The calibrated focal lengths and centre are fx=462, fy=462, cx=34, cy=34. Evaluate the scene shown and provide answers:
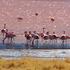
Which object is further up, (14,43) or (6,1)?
(6,1)

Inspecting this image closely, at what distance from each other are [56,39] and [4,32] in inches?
115

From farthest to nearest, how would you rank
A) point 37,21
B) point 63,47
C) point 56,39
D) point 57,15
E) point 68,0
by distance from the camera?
1. point 68,0
2. point 57,15
3. point 37,21
4. point 56,39
5. point 63,47

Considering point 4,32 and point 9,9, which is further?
point 9,9

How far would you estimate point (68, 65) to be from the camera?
13.2m

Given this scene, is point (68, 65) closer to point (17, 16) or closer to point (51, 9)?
point (17, 16)

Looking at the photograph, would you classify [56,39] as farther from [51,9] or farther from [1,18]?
[51,9]

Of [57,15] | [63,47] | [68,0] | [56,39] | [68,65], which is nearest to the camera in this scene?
[68,65]

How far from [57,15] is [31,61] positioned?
17.4 meters

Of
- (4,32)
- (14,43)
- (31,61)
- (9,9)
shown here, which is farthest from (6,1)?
(31,61)

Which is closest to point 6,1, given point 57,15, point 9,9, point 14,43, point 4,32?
point 9,9

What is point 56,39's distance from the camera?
22.0 metres

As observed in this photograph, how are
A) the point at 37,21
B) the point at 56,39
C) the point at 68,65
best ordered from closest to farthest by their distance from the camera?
1. the point at 68,65
2. the point at 56,39
3. the point at 37,21

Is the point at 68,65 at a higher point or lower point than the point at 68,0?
lower

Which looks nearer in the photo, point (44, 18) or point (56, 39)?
point (56, 39)
